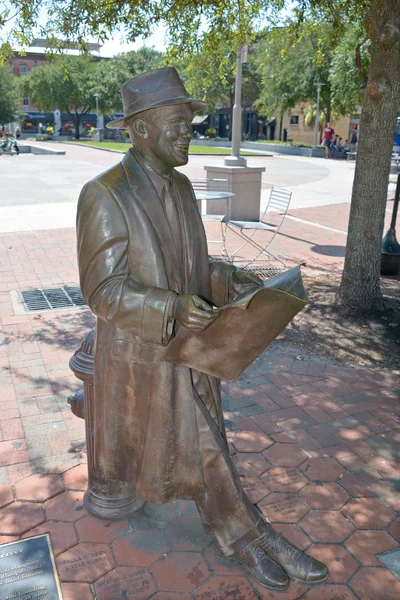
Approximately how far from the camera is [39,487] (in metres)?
3.34

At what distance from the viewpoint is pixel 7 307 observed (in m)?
6.49

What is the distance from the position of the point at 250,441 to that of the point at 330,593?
136 cm

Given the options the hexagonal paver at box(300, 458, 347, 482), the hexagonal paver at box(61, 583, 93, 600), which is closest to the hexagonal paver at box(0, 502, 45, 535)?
the hexagonal paver at box(61, 583, 93, 600)

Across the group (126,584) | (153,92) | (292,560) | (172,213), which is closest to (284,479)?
(292,560)

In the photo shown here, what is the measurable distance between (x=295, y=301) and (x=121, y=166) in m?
0.95

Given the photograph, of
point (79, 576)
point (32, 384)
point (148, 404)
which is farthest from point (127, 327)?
point (32, 384)

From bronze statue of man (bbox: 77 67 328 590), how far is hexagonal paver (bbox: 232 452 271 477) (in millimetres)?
834

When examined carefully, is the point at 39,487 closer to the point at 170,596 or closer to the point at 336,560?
the point at 170,596

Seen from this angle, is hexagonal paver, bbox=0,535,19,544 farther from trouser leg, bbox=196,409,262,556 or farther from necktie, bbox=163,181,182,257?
necktie, bbox=163,181,182,257

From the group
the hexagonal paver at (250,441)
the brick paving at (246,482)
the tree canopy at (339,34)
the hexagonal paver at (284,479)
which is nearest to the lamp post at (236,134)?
the tree canopy at (339,34)

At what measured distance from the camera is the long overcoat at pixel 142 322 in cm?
212

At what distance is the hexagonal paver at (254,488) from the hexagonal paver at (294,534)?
254 mm

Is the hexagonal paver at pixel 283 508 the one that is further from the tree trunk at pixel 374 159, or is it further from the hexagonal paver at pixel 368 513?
the tree trunk at pixel 374 159

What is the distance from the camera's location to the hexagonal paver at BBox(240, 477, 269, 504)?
130 inches
